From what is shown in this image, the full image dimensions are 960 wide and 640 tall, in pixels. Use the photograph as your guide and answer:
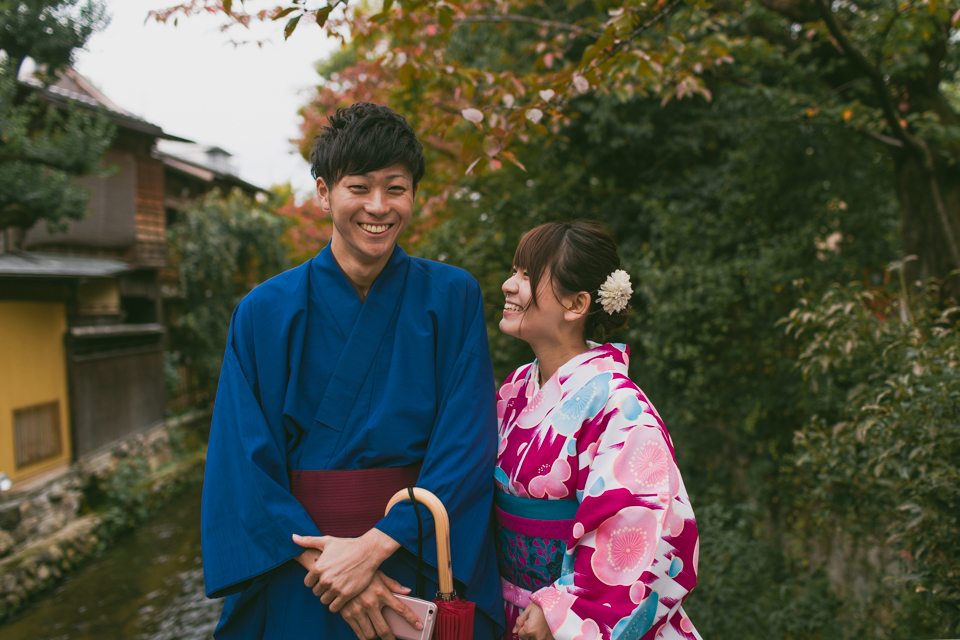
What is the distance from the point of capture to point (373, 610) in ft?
5.42

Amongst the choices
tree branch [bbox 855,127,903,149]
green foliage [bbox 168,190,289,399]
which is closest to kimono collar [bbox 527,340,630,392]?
tree branch [bbox 855,127,903,149]

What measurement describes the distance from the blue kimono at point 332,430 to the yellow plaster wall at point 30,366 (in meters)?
6.82

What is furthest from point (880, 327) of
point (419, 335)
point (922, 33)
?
point (419, 335)

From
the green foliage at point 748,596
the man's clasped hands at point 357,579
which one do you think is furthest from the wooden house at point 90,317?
the green foliage at point 748,596

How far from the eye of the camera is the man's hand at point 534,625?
172cm

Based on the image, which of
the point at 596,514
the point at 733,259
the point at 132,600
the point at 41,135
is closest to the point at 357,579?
the point at 596,514

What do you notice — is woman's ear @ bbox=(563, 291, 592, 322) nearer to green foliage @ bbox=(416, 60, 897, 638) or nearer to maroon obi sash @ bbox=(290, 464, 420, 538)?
maroon obi sash @ bbox=(290, 464, 420, 538)

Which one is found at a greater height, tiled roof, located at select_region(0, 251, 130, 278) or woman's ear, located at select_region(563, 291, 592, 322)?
tiled roof, located at select_region(0, 251, 130, 278)

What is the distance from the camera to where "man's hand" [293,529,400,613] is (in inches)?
64.0

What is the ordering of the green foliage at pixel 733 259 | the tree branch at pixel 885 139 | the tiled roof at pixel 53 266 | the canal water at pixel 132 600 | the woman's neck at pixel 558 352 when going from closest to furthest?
the woman's neck at pixel 558 352 < the tree branch at pixel 885 139 < the green foliage at pixel 733 259 < the canal water at pixel 132 600 < the tiled roof at pixel 53 266

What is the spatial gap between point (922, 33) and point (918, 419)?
2.88 m

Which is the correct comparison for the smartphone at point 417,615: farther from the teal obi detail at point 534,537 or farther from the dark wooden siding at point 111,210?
the dark wooden siding at point 111,210

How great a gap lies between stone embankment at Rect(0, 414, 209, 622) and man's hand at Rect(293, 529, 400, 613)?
20.8 ft

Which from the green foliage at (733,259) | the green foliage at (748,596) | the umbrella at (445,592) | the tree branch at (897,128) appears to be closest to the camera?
the umbrella at (445,592)
